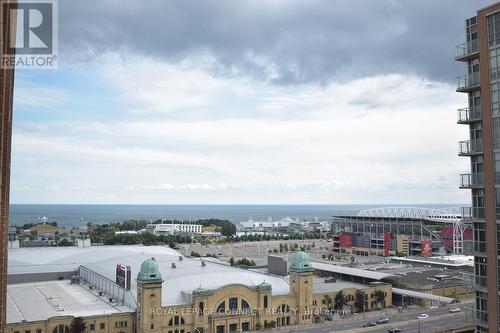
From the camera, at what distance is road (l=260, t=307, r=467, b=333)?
2998 inches

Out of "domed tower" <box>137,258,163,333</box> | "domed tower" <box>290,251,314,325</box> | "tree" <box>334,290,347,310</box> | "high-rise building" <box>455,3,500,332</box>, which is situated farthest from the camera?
"tree" <box>334,290,347,310</box>

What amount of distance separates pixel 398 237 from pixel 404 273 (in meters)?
65.1

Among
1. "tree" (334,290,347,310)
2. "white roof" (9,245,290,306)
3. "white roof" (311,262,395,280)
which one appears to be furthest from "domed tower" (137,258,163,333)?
"white roof" (311,262,395,280)

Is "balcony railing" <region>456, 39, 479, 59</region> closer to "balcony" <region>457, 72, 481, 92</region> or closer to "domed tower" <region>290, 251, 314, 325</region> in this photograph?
"balcony" <region>457, 72, 481, 92</region>

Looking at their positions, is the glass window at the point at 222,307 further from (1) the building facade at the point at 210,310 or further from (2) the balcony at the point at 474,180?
(2) the balcony at the point at 474,180

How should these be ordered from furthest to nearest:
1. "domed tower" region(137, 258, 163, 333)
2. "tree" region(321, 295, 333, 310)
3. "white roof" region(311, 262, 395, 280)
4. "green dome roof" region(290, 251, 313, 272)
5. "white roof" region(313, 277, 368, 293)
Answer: "white roof" region(311, 262, 395, 280) < "white roof" region(313, 277, 368, 293) < "tree" region(321, 295, 333, 310) < "green dome roof" region(290, 251, 313, 272) < "domed tower" region(137, 258, 163, 333)

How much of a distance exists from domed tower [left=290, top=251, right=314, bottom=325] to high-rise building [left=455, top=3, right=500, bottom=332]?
52179mm

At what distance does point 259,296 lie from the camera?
269ft

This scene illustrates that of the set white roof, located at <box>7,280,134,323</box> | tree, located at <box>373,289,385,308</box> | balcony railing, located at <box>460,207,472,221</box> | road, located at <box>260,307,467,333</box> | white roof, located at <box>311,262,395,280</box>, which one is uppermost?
balcony railing, located at <box>460,207,472,221</box>

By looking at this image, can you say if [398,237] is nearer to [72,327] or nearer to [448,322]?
[448,322]

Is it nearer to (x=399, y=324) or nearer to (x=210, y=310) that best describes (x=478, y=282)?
(x=399, y=324)

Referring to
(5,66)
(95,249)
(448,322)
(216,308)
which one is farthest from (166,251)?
(5,66)

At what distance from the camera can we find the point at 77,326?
71500mm

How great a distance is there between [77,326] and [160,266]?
28879 mm
